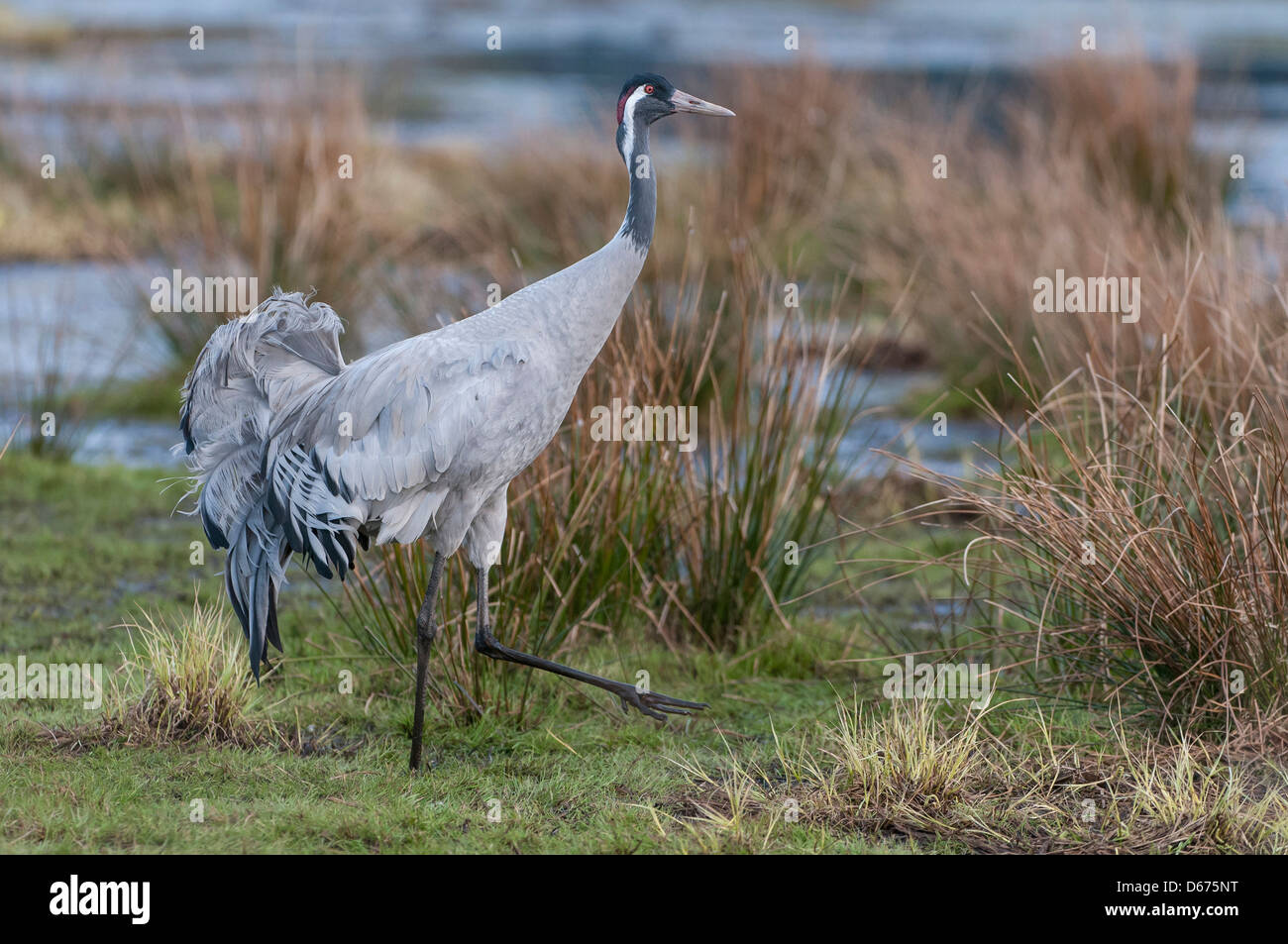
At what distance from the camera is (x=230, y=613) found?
215 inches

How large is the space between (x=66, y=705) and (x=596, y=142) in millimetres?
6342

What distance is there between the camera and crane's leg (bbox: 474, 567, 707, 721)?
4309mm

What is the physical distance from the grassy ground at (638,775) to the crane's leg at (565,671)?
160mm

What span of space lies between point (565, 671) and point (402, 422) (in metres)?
0.83

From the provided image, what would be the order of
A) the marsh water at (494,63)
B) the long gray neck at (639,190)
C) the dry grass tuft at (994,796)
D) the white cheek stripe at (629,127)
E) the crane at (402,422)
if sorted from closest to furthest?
the dry grass tuft at (994,796)
the crane at (402,422)
the long gray neck at (639,190)
the white cheek stripe at (629,127)
the marsh water at (494,63)

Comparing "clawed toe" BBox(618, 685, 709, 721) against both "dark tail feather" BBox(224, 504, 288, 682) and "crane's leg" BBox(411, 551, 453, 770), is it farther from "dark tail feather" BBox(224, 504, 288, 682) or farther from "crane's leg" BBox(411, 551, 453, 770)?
"dark tail feather" BBox(224, 504, 288, 682)

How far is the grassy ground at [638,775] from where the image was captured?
381 cm

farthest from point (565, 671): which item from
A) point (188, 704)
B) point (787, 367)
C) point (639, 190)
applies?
point (787, 367)

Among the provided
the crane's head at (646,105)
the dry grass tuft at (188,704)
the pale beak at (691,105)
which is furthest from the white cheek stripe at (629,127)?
the dry grass tuft at (188,704)

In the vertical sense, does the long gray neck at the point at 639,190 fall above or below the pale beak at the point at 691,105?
below

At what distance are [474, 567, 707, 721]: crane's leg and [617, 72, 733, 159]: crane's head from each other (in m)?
1.25

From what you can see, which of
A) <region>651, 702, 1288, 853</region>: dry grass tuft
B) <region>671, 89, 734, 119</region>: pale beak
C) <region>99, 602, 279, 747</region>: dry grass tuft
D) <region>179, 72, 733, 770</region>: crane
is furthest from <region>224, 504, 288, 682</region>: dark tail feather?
<region>671, 89, 734, 119</region>: pale beak

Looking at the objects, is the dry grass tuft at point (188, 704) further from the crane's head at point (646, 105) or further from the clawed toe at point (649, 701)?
the crane's head at point (646, 105)
